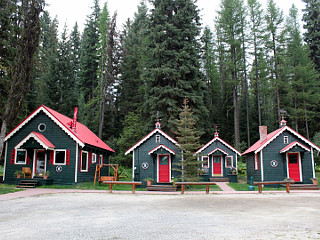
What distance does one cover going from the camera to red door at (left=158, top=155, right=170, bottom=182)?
19406 mm

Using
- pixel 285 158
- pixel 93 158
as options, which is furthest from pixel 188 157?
pixel 93 158

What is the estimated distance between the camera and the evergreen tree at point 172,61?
26.5m

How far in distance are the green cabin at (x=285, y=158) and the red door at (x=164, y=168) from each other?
6.51m

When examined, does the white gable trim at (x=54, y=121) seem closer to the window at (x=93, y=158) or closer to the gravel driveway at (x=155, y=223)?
the window at (x=93, y=158)

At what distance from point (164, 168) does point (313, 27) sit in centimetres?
2994

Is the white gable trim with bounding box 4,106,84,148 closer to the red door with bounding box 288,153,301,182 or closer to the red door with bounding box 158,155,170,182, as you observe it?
the red door with bounding box 158,155,170,182

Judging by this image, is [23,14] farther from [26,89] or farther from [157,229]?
[157,229]

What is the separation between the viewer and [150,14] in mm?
28953

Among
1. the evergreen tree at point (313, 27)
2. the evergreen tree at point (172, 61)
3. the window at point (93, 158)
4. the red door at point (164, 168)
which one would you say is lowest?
the red door at point (164, 168)

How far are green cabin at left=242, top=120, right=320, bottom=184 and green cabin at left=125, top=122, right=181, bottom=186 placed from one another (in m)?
6.20

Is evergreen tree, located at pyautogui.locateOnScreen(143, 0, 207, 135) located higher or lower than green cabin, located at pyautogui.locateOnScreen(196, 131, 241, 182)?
higher

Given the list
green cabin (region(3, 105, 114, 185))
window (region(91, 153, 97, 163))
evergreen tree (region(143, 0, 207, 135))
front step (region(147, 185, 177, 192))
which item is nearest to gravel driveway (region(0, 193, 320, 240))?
front step (region(147, 185, 177, 192))

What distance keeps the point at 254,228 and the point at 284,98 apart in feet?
93.6

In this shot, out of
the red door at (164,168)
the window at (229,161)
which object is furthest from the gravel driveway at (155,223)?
the window at (229,161)
